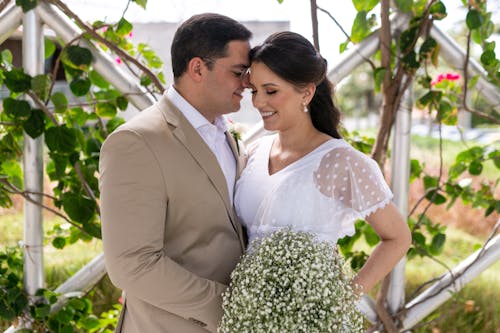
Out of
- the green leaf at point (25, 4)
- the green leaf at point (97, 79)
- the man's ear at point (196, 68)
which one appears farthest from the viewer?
the green leaf at point (97, 79)

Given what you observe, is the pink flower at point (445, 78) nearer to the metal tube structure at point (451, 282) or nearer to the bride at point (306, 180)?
the metal tube structure at point (451, 282)

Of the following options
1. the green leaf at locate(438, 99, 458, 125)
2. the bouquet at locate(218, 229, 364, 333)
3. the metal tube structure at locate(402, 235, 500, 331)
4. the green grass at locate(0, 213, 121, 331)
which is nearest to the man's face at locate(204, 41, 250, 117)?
the bouquet at locate(218, 229, 364, 333)

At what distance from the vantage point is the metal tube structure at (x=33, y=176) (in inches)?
92.7

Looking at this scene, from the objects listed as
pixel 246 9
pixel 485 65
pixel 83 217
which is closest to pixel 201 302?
pixel 83 217

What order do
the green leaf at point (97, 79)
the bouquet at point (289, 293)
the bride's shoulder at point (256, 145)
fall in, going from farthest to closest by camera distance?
the green leaf at point (97, 79)
the bride's shoulder at point (256, 145)
the bouquet at point (289, 293)

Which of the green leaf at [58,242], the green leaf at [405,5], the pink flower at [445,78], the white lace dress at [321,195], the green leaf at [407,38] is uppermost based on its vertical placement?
the green leaf at [405,5]

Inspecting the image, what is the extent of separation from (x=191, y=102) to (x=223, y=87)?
98 mm

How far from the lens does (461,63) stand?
8.28 feet

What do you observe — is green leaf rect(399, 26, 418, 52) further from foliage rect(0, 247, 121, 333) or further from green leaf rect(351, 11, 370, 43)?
foliage rect(0, 247, 121, 333)

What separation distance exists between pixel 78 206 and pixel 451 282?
148 centimetres

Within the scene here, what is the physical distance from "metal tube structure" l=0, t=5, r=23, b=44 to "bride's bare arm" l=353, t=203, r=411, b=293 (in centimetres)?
145

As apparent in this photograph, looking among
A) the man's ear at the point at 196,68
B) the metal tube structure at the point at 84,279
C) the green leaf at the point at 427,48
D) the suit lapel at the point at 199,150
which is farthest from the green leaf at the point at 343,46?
the metal tube structure at the point at 84,279

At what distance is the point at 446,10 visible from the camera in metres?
2.41

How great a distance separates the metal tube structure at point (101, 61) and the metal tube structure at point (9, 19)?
7cm
